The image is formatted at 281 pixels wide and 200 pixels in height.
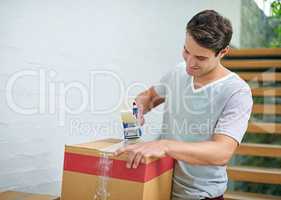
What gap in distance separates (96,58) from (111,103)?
0.28 m

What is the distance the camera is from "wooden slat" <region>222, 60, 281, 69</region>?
2969 mm

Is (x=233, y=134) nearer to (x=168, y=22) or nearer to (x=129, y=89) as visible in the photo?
(x=129, y=89)

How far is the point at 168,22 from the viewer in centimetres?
276

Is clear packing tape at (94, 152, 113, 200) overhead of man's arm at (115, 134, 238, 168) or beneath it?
beneath

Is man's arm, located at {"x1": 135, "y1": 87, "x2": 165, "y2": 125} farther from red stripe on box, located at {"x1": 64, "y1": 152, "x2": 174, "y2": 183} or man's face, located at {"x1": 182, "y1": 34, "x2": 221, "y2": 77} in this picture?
red stripe on box, located at {"x1": 64, "y1": 152, "x2": 174, "y2": 183}

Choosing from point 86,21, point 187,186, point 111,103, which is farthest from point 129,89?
point 187,186

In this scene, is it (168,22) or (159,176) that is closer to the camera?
Answer: (159,176)

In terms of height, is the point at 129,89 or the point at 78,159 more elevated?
the point at 129,89

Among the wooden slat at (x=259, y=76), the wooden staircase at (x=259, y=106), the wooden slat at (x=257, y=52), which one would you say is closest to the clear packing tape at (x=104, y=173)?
the wooden staircase at (x=259, y=106)

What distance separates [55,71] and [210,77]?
2.22 ft

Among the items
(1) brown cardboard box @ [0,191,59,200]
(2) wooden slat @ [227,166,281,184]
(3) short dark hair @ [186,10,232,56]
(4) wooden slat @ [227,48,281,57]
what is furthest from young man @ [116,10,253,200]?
(4) wooden slat @ [227,48,281,57]

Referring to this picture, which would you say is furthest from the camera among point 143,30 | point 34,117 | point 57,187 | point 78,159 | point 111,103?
point 143,30

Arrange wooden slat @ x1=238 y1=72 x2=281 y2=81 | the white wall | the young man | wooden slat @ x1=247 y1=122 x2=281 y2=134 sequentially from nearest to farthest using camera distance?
the young man → the white wall → wooden slat @ x1=247 y1=122 x2=281 y2=134 → wooden slat @ x1=238 y1=72 x2=281 y2=81

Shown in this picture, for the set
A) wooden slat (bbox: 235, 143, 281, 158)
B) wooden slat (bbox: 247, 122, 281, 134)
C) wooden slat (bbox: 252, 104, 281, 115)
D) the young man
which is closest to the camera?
the young man
